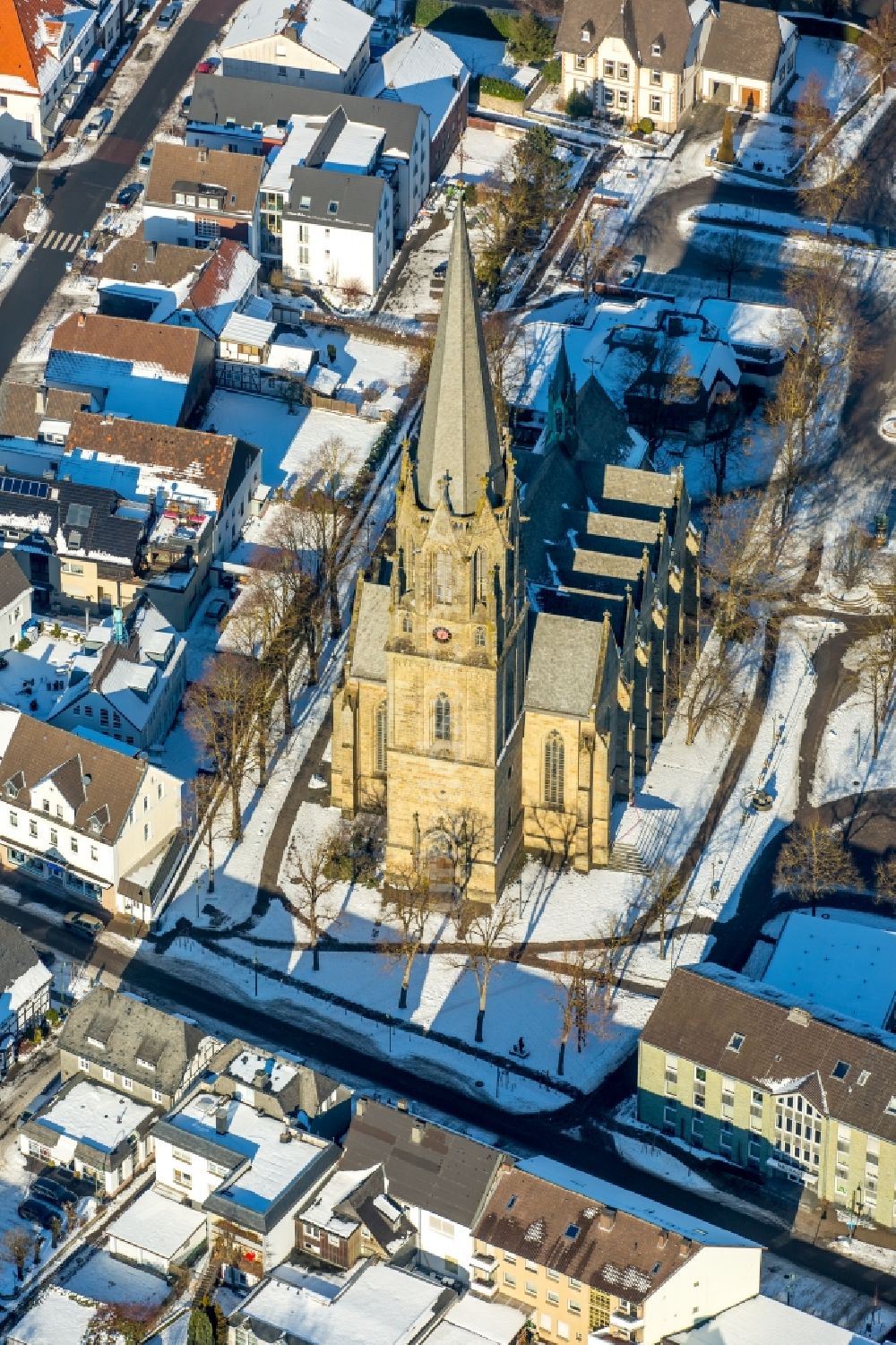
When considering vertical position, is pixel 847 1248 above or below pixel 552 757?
below

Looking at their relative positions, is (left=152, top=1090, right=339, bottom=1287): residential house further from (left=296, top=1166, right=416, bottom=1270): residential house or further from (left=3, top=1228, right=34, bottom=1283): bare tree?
(left=3, top=1228, right=34, bottom=1283): bare tree

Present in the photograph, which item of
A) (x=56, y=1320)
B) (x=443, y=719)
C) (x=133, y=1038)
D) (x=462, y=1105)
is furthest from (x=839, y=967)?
(x=56, y=1320)

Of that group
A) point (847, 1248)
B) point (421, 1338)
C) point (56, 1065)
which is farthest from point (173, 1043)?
point (847, 1248)

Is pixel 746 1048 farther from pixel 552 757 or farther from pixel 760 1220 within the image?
pixel 552 757

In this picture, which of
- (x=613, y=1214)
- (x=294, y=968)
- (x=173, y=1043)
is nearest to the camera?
(x=613, y=1214)

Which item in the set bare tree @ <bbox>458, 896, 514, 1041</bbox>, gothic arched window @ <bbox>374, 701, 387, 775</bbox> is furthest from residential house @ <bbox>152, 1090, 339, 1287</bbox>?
gothic arched window @ <bbox>374, 701, 387, 775</bbox>

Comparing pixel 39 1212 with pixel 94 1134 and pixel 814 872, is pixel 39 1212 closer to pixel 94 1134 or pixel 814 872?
pixel 94 1134
